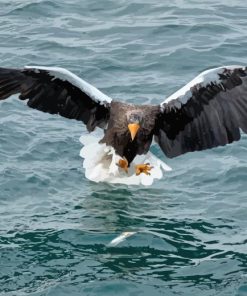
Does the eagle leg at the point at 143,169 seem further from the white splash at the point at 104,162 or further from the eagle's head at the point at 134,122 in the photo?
the eagle's head at the point at 134,122

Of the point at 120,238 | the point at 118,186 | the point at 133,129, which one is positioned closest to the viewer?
the point at 120,238

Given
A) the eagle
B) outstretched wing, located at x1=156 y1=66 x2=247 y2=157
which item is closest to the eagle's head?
the eagle

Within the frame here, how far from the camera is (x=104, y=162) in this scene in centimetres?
1088

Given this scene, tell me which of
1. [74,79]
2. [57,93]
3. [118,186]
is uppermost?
[74,79]

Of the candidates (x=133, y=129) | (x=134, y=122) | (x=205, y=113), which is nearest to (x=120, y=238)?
(x=133, y=129)

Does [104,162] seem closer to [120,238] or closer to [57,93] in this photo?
[57,93]

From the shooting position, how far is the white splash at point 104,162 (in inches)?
425

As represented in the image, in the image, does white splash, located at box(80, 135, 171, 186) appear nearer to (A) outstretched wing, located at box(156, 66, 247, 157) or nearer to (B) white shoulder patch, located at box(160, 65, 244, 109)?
(A) outstretched wing, located at box(156, 66, 247, 157)

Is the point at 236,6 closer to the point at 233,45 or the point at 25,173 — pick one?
the point at 233,45

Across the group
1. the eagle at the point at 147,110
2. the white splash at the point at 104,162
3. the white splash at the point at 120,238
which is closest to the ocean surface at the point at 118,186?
the white splash at the point at 120,238

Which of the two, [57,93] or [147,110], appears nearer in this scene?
[57,93]

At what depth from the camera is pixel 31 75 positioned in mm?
10500

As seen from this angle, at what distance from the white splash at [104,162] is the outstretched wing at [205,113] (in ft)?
0.77

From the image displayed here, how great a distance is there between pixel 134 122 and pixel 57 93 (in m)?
0.79
